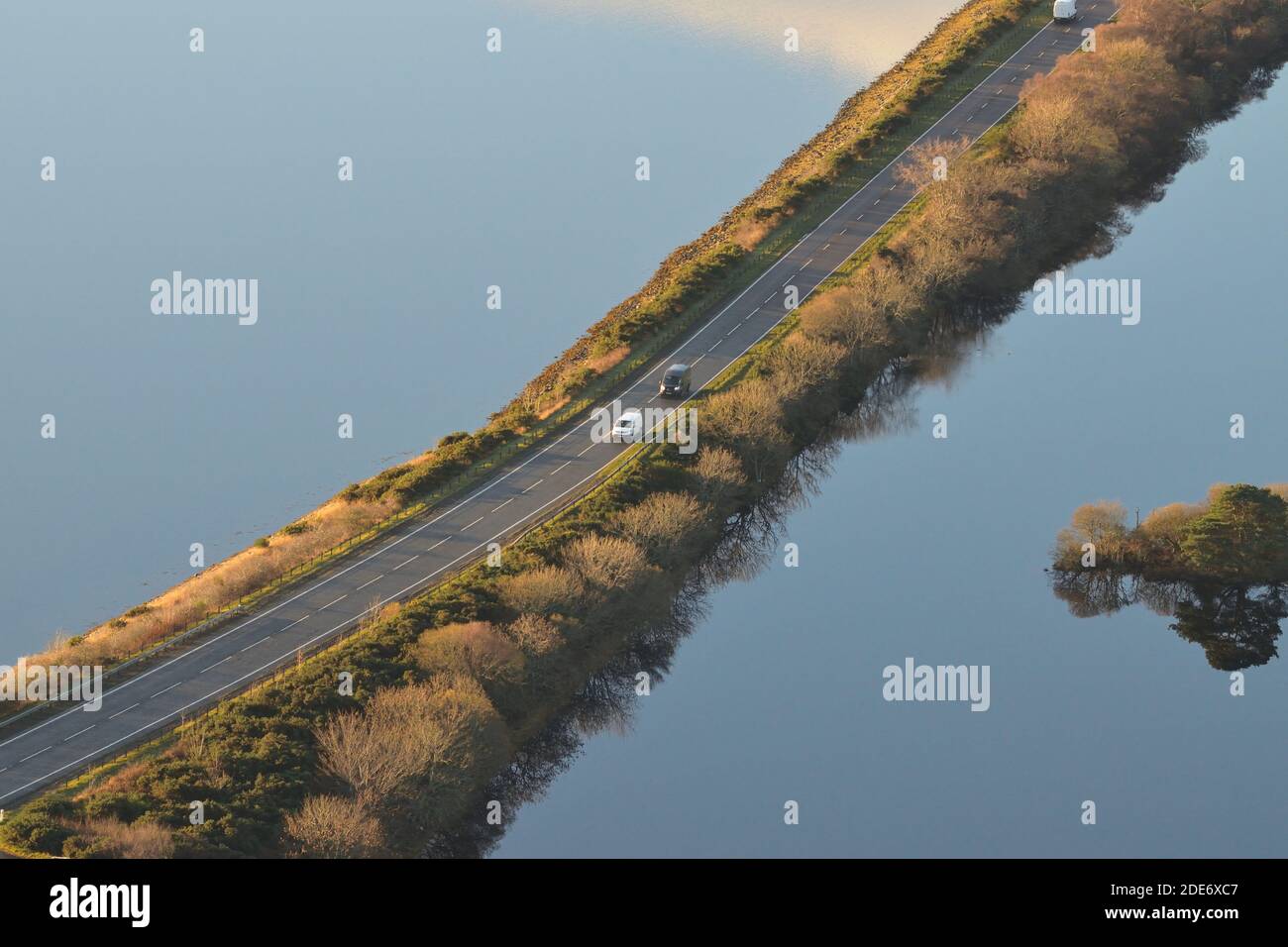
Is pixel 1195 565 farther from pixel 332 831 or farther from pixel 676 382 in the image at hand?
pixel 332 831

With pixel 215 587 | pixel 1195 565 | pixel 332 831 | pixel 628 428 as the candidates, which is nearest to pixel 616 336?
pixel 628 428

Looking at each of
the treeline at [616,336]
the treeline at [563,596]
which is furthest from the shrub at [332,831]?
the treeline at [616,336]

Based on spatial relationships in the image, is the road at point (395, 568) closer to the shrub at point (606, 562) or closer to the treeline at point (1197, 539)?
the shrub at point (606, 562)

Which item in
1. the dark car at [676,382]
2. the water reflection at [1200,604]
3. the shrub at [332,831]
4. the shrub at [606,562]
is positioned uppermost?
the dark car at [676,382]

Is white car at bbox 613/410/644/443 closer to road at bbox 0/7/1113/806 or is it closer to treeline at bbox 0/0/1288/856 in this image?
road at bbox 0/7/1113/806

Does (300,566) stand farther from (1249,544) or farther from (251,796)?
(1249,544)

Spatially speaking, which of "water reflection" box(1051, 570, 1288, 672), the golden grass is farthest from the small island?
the golden grass
